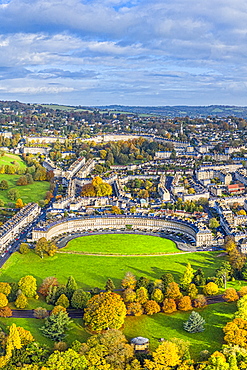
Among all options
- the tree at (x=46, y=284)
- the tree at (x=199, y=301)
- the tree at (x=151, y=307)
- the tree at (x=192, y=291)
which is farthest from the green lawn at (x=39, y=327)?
the tree at (x=192, y=291)

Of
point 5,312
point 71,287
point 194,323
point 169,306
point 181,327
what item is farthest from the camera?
point 71,287

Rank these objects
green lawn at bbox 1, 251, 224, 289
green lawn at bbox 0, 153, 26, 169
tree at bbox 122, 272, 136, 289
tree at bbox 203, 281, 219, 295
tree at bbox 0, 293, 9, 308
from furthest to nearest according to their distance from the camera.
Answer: green lawn at bbox 0, 153, 26, 169, green lawn at bbox 1, 251, 224, 289, tree at bbox 122, 272, 136, 289, tree at bbox 203, 281, 219, 295, tree at bbox 0, 293, 9, 308

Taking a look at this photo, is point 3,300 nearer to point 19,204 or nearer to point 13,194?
point 19,204

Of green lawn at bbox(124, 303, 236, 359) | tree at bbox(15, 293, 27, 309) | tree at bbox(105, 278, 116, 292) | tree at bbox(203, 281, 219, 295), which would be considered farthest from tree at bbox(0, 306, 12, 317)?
tree at bbox(203, 281, 219, 295)

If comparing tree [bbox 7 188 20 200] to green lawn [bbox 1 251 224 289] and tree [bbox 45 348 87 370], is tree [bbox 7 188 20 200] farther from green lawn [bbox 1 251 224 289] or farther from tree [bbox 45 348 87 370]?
tree [bbox 45 348 87 370]

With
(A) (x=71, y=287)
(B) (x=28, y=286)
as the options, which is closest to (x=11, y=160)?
(B) (x=28, y=286)
